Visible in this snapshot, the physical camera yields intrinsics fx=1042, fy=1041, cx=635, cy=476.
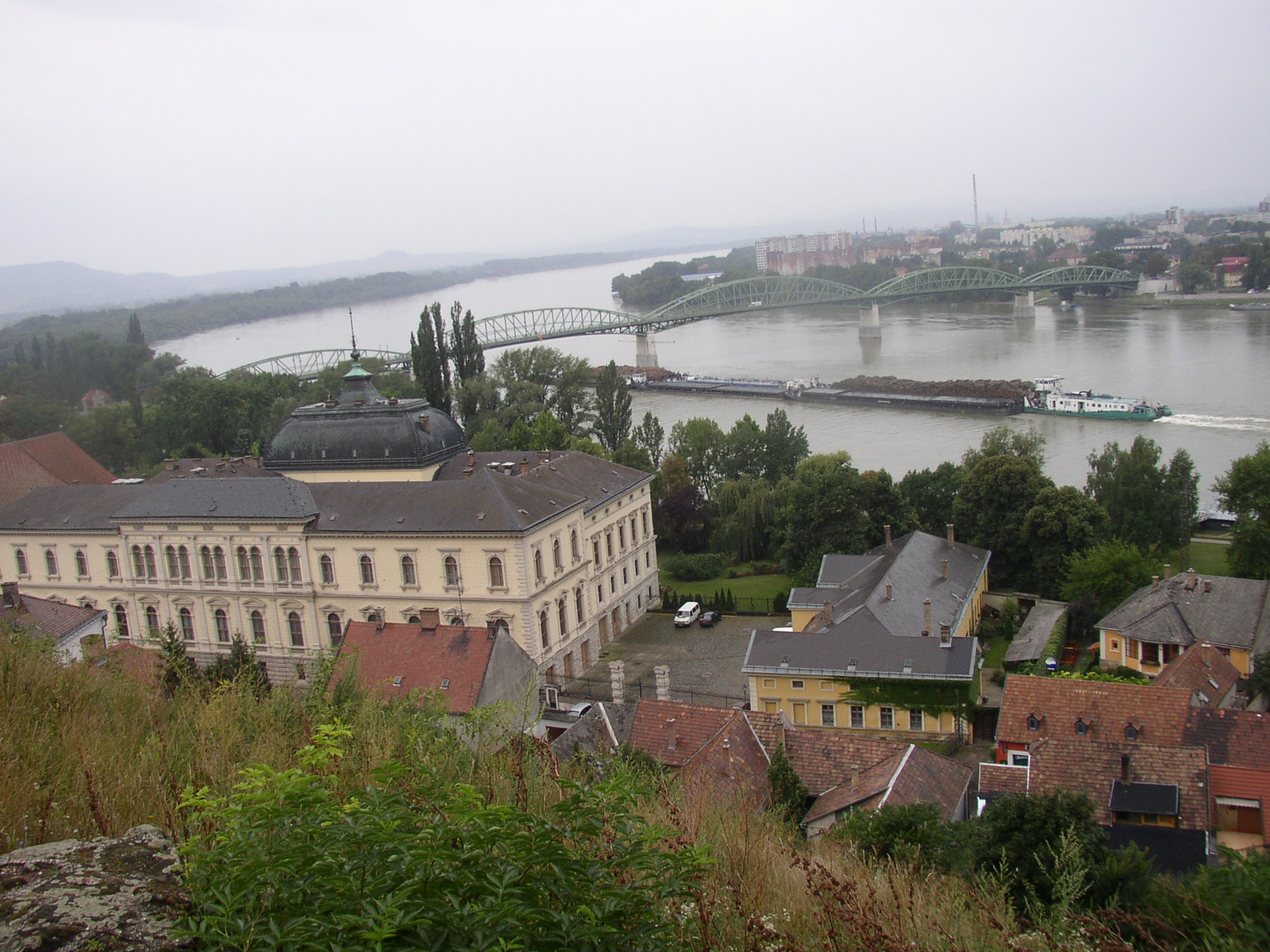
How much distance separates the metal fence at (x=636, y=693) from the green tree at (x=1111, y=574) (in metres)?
8.17

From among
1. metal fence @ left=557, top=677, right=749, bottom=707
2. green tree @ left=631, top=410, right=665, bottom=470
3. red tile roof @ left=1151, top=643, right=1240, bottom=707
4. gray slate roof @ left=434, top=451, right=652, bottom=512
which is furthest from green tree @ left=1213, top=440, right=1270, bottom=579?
green tree @ left=631, top=410, right=665, bottom=470

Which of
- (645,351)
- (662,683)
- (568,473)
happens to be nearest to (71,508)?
(568,473)

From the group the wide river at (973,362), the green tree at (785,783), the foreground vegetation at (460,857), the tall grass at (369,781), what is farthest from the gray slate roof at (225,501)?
the wide river at (973,362)

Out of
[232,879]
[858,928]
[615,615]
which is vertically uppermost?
[232,879]

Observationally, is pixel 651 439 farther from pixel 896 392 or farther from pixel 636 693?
pixel 896 392

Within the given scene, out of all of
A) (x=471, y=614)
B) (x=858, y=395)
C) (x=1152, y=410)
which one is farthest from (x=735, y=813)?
(x=858, y=395)

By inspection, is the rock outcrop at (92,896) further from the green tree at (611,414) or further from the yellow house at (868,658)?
the green tree at (611,414)

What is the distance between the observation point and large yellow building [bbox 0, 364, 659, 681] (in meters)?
20.2

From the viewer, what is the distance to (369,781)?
5.29 meters

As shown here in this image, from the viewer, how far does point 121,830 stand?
454 centimetres

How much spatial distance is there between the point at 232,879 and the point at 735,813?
385 cm

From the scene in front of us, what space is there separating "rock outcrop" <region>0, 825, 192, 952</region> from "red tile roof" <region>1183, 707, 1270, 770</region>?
12.2m

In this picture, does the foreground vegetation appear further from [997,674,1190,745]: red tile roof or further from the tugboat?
the tugboat

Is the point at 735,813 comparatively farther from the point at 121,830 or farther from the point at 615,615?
the point at 615,615
